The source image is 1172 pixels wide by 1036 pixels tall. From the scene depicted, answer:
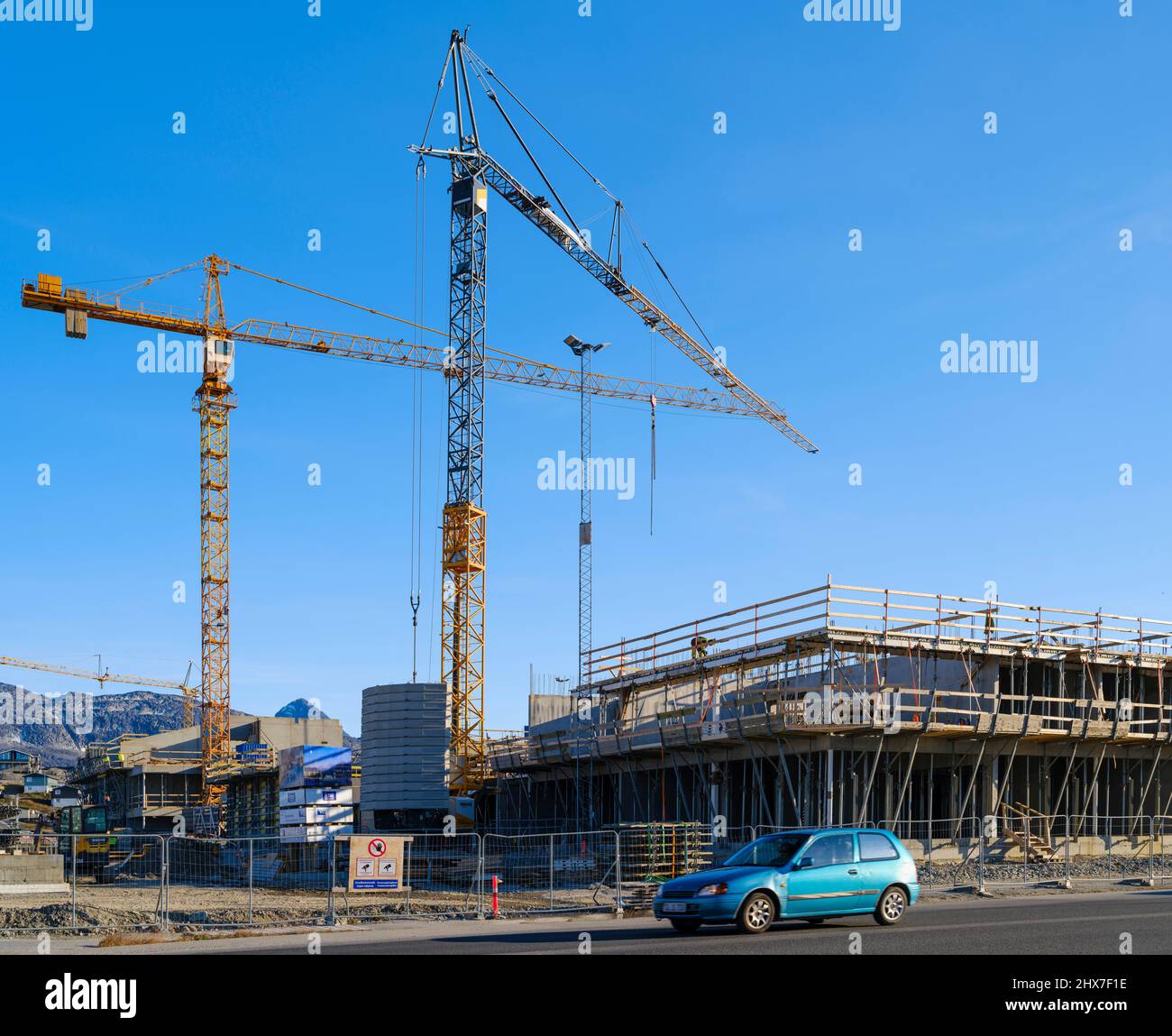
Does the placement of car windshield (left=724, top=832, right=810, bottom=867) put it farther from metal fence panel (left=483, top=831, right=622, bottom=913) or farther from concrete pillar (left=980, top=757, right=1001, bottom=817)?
concrete pillar (left=980, top=757, right=1001, bottom=817)

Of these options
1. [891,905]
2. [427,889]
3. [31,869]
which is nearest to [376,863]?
[891,905]

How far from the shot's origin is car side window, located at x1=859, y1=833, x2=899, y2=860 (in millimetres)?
19969

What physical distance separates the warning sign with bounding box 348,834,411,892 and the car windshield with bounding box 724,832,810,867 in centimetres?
662

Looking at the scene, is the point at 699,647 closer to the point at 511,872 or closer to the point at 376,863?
the point at 511,872

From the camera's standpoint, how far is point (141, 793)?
89.2m

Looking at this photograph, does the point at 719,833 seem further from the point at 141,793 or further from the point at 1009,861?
the point at 141,793

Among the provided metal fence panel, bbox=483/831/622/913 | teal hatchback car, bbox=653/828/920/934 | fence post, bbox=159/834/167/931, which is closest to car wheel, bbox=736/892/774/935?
teal hatchback car, bbox=653/828/920/934

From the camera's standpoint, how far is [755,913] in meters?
18.8

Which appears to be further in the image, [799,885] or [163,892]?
[163,892]

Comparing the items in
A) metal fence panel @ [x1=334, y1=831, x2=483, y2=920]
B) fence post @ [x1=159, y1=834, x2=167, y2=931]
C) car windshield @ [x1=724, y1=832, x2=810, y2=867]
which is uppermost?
car windshield @ [x1=724, y1=832, x2=810, y2=867]

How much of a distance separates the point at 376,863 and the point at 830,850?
8.48 meters

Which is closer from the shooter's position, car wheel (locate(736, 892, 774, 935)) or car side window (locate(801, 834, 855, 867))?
car wheel (locate(736, 892, 774, 935))

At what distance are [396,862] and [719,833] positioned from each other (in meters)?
13.1
